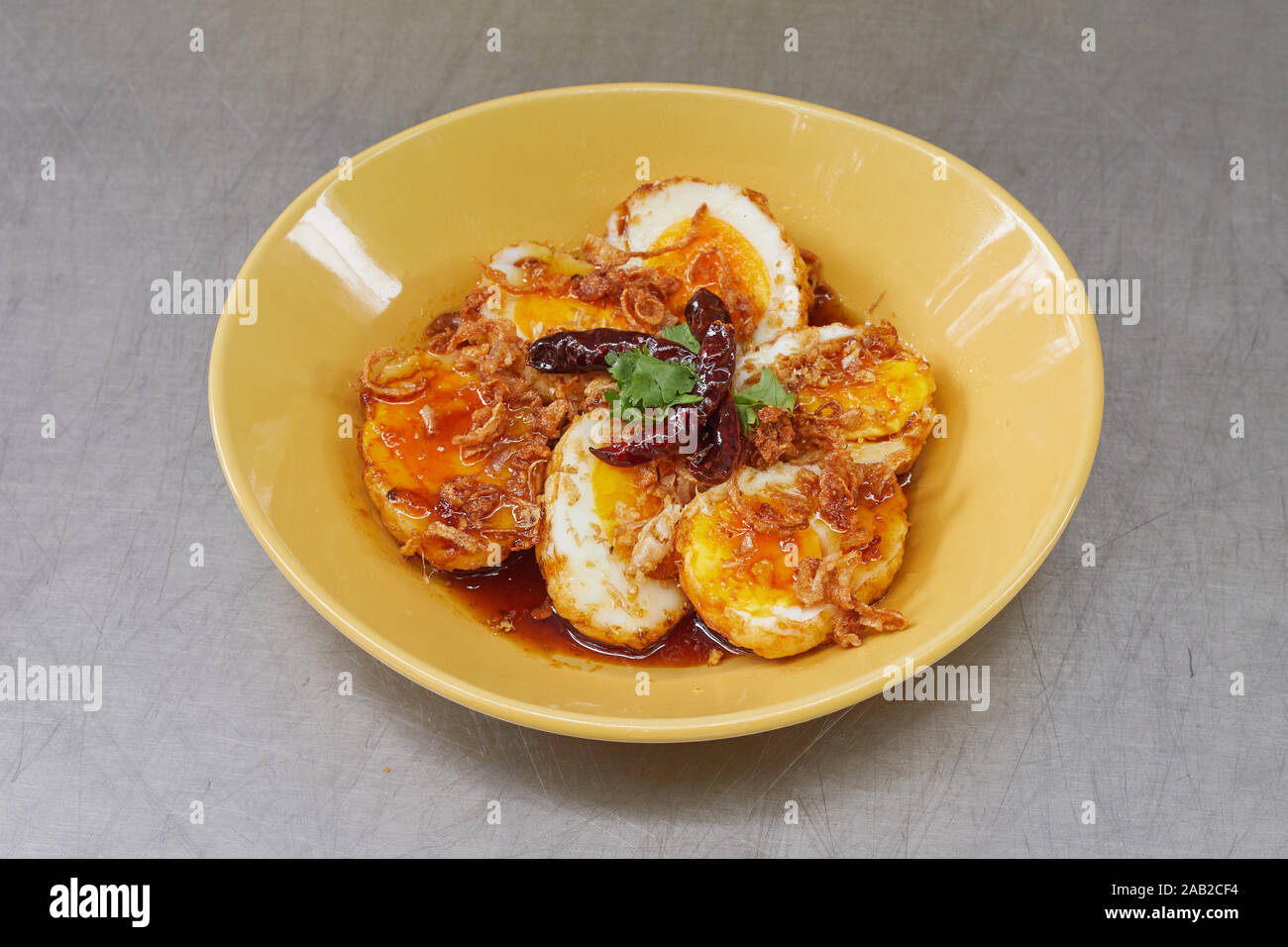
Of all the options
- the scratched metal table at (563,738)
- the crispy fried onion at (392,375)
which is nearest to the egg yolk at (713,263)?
the crispy fried onion at (392,375)

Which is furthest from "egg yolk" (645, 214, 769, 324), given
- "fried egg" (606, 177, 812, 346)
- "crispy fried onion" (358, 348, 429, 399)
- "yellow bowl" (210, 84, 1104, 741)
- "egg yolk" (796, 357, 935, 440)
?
"crispy fried onion" (358, 348, 429, 399)

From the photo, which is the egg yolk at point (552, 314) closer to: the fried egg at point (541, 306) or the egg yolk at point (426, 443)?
the fried egg at point (541, 306)

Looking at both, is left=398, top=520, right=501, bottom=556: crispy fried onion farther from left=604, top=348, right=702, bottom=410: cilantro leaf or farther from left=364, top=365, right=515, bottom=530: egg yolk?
left=604, top=348, right=702, bottom=410: cilantro leaf

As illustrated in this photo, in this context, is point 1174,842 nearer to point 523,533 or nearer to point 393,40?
point 523,533

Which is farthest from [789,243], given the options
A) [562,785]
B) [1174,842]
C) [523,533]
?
[1174,842]

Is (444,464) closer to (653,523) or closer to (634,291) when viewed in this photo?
(653,523)

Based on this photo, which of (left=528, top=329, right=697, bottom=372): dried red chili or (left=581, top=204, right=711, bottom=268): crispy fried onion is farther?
(left=581, top=204, right=711, bottom=268): crispy fried onion
